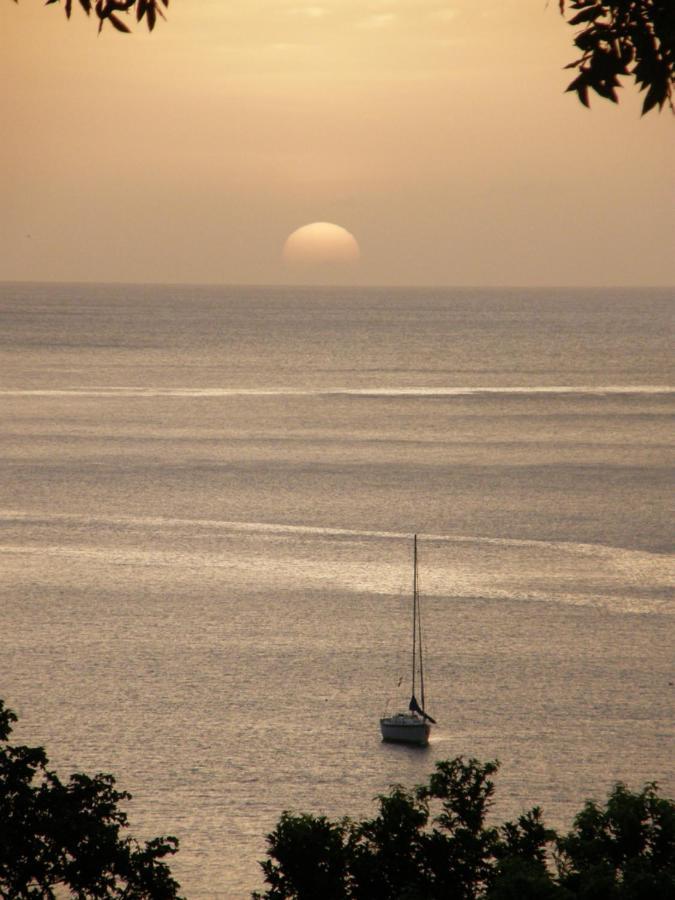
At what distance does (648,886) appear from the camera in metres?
16.6

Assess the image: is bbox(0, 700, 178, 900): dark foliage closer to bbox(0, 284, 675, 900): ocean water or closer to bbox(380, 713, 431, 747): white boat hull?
bbox(0, 284, 675, 900): ocean water

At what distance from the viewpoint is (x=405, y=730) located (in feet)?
150

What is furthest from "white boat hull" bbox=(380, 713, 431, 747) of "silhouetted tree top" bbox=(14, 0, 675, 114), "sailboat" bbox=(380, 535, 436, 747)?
"silhouetted tree top" bbox=(14, 0, 675, 114)

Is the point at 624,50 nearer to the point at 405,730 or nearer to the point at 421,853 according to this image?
the point at 421,853

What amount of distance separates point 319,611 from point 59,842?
144 feet

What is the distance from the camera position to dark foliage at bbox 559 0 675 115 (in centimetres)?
757

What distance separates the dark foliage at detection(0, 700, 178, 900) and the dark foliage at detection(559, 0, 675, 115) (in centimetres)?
1172

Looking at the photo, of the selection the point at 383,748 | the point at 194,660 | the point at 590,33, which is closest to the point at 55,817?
the point at 590,33

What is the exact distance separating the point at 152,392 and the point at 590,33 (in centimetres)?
14732

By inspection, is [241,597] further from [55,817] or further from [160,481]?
[55,817]

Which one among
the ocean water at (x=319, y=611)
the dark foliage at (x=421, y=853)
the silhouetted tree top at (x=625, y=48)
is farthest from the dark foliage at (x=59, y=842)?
the ocean water at (x=319, y=611)

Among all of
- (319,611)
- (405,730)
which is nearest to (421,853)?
(405,730)

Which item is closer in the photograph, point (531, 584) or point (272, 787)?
point (272, 787)

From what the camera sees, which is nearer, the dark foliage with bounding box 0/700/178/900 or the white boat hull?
the dark foliage with bounding box 0/700/178/900
